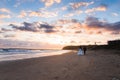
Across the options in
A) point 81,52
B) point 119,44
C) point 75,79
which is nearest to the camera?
point 75,79

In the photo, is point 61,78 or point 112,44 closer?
point 61,78

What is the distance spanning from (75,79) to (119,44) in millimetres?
83316

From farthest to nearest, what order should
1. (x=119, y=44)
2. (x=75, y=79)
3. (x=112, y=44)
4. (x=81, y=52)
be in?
1. (x=112, y=44)
2. (x=119, y=44)
3. (x=81, y=52)
4. (x=75, y=79)

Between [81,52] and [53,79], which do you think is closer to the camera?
[53,79]

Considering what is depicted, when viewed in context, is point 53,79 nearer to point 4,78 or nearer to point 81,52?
point 4,78

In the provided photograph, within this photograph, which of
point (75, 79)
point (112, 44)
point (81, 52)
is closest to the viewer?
point (75, 79)

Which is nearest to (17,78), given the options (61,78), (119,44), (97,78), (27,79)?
(27,79)

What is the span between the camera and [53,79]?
10523mm

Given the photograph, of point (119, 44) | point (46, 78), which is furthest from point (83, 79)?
point (119, 44)

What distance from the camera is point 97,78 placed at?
10.8 metres

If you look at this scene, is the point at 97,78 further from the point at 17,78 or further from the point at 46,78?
the point at 17,78

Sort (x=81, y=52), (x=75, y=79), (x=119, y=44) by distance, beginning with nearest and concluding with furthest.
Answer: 1. (x=75, y=79)
2. (x=81, y=52)
3. (x=119, y=44)

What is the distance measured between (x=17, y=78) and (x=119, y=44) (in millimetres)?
84020

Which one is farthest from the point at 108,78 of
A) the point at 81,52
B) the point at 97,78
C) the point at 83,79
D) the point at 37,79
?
the point at 81,52
